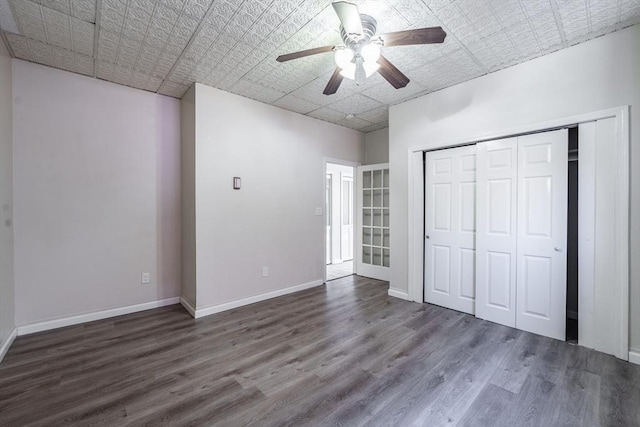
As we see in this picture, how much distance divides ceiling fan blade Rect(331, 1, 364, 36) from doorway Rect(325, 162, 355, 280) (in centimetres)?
455

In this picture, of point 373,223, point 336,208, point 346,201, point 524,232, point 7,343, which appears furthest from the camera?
point 346,201

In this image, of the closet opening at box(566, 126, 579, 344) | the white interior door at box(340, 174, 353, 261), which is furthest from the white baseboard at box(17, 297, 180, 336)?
the closet opening at box(566, 126, 579, 344)

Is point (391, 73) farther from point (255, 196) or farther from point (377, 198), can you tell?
point (377, 198)

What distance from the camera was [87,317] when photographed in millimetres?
3029

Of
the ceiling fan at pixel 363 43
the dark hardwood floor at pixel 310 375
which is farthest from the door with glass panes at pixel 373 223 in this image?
the ceiling fan at pixel 363 43

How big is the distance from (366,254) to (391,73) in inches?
134

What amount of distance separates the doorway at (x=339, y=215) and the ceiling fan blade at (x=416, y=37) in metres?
4.50

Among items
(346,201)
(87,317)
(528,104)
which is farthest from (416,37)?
(346,201)

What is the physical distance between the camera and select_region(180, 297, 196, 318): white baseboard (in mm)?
3219

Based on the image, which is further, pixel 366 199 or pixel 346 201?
pixel 346 201

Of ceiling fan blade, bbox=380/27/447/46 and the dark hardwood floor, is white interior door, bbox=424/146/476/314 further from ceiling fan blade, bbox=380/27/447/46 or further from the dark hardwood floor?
ceiling fan blade, bbox=380/27/447/46

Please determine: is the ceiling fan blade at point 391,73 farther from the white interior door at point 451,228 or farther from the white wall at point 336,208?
the white wall at point 336,208

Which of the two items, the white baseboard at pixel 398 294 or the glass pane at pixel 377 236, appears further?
the glass pane at pixel 377 236

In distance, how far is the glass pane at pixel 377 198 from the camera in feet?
16.0
